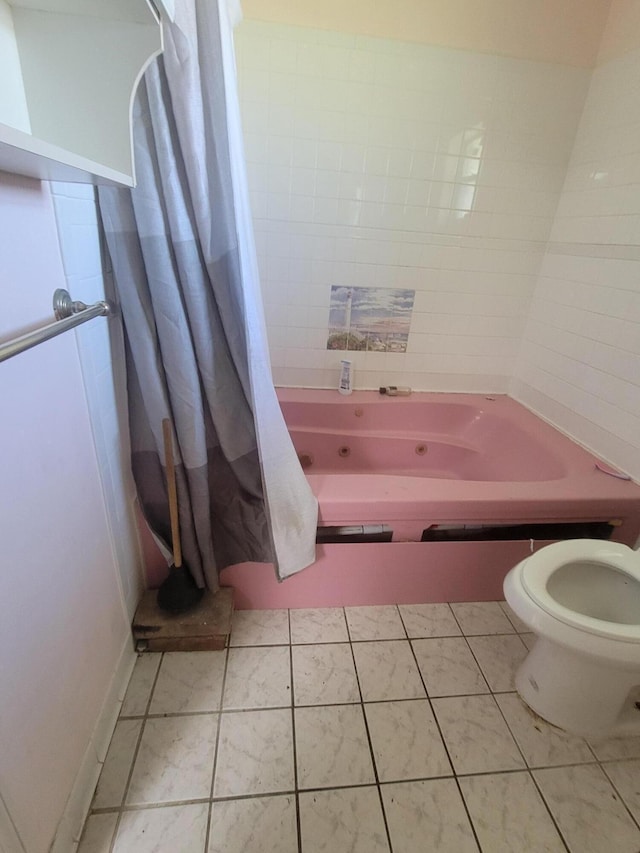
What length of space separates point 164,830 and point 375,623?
80cm

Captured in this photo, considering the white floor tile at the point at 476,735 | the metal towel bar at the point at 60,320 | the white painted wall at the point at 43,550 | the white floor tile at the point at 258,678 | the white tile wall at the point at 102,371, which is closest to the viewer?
the metal towel bar at the point at 60,320

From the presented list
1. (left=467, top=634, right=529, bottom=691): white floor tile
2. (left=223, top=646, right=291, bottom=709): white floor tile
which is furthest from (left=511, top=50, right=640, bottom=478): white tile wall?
(left=223, top=646, right=291, bottom=709): white floor tile

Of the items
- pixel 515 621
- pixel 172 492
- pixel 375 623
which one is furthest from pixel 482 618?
pixel 172 492

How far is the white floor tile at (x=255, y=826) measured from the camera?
937mm

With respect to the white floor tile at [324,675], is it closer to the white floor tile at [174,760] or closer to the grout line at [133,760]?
the white floor tile at [174,760]

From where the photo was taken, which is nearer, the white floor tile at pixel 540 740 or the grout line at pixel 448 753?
the grout line at pixel 448 753

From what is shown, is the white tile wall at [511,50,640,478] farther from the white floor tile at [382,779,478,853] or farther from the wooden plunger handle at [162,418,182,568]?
the wooden plunger handle at [162,418,182,568]

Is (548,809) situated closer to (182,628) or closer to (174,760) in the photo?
(174,760)

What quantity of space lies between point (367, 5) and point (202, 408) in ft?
5.30

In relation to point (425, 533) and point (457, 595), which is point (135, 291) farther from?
point (457, 595)

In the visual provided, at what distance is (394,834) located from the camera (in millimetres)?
970

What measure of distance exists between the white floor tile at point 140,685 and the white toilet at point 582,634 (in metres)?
1.05

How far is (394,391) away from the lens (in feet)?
6.87

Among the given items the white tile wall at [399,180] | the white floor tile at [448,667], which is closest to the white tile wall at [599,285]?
the white tile wall at [399,180]
